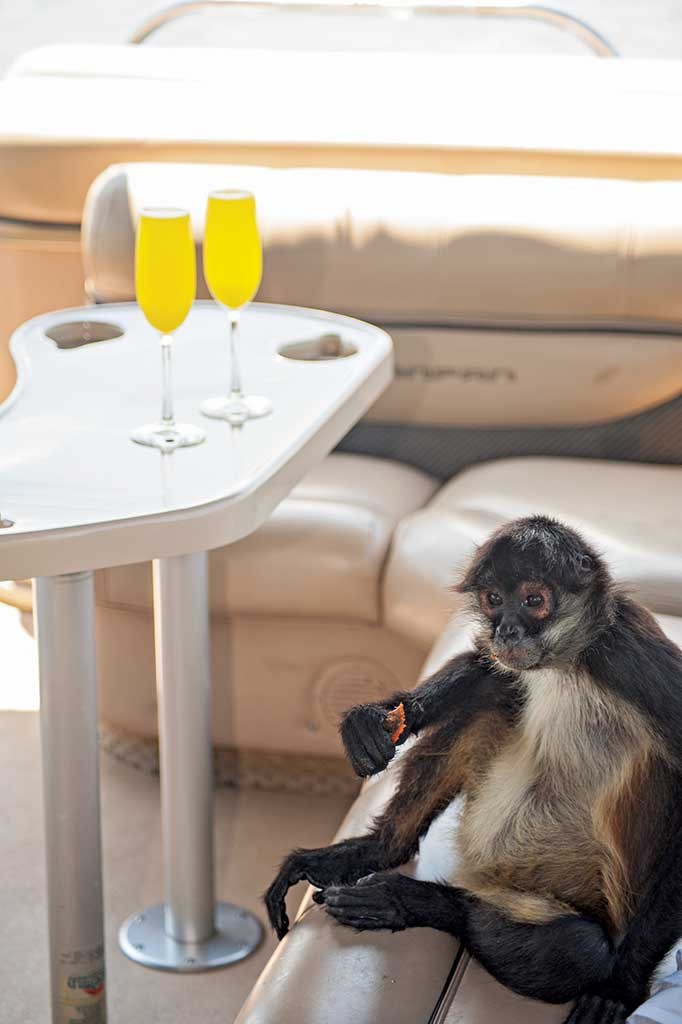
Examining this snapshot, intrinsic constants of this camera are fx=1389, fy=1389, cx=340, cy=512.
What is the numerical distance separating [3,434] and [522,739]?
0.80 m

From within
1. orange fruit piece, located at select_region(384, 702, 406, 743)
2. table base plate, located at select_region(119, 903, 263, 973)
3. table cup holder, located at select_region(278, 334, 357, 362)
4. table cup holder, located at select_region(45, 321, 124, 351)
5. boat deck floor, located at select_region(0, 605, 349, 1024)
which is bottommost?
boat deck floor, located at select_region(0, 605, 349, 1024)

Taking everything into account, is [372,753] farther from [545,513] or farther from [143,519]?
[545,513]

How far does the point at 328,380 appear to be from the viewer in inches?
81.4

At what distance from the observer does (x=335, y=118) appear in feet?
9.13

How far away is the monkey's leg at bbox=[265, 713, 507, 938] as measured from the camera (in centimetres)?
146

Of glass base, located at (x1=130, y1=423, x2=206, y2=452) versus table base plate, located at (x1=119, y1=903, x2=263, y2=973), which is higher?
glass base, located at (x1=130, y1=423, x2=206, y2=452)

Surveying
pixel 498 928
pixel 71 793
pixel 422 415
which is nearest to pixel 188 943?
pixel 71 793

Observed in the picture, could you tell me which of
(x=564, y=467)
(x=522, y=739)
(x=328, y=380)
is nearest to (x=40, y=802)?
(x=328, y=380)

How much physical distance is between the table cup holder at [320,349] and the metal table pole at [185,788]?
16.0 inches

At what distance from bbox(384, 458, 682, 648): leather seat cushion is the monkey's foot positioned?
0.67m

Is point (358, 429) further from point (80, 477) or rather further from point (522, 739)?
point (522, 739)

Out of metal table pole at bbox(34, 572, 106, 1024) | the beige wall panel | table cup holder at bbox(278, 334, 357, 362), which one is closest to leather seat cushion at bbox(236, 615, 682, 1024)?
metal table pole at bbox(34, 572, 106, 1024)

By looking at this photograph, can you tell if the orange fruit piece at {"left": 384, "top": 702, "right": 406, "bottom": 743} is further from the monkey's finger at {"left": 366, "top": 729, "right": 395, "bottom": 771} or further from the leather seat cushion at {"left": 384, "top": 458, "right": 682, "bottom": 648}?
the leather seat cushion at {"left": 384, "top": 458, "right": 682, "bottom": 648}

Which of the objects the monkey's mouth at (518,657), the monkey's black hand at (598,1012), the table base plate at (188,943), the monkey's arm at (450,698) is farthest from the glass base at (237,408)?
the monkey's black hand at (598,1012)
